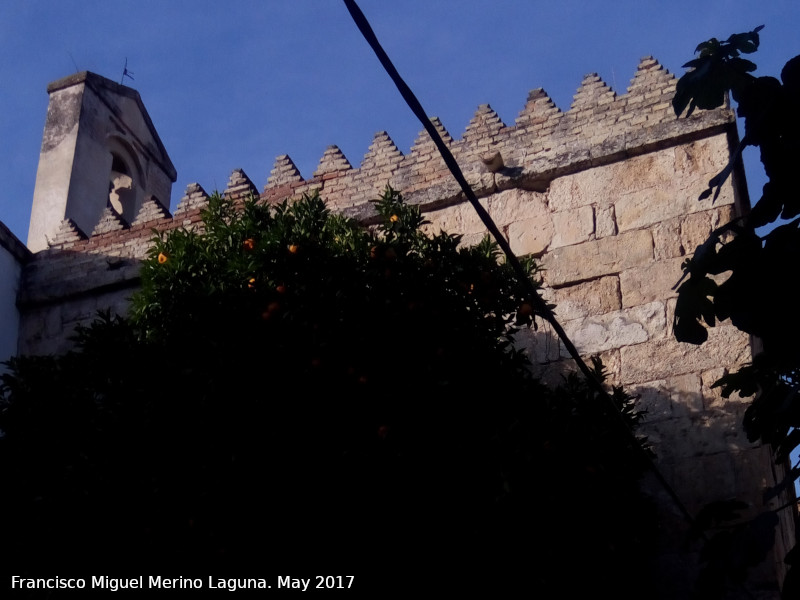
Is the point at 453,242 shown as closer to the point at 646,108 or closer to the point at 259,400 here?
the point at 259,400

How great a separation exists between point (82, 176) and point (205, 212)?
475cm

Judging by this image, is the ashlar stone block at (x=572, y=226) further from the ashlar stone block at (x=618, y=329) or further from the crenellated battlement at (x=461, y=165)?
the ashlar stone block at (x=618, y=329)

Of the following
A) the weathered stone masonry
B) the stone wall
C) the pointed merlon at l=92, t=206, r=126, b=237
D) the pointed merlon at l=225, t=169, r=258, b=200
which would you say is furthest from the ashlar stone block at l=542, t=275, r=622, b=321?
the stone wall

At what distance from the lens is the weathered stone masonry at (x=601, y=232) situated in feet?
21.5

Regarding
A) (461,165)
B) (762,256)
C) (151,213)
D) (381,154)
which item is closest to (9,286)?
(151,213)

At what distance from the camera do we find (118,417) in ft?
18.5

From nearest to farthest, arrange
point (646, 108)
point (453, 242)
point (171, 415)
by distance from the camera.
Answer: point (171, 415), point (453, 242), point (646, 108)

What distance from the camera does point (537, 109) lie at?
8422 mm

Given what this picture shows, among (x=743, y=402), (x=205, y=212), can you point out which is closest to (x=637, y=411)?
(x=743, y=402)

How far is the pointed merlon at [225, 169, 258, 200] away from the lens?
888 cm

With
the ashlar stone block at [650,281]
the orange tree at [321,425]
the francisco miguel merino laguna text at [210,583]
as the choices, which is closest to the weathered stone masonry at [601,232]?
the ashlar stone block at [650,281]

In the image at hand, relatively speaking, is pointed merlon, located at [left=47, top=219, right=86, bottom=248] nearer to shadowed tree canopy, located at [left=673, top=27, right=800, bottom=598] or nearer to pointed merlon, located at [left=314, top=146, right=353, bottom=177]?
pointed merlon, located at [left=314, top=146, right=353, bottom=177]

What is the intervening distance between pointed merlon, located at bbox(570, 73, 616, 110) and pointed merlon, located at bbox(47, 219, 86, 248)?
4034mm

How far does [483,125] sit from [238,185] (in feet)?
6.33
